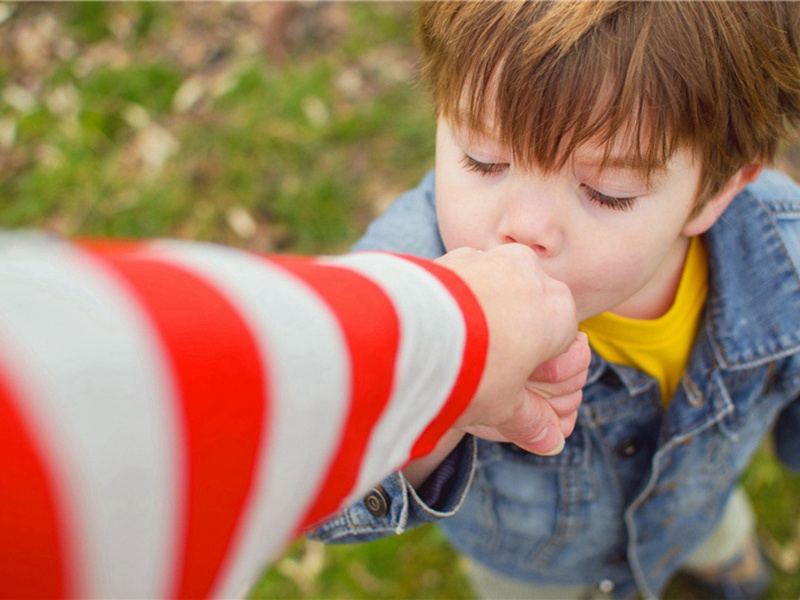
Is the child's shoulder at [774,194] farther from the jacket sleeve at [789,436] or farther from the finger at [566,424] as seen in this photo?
the finger at [566,424]

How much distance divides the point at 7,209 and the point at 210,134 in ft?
2.26

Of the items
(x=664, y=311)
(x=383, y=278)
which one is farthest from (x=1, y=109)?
(x=383, y=278)

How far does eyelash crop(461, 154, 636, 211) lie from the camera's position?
96 cm

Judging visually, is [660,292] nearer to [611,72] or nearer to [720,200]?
[720,200]

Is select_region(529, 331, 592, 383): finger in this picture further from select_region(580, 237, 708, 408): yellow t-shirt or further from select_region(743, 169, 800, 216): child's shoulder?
select_region(743, 169, 800, 216): child's shoulder

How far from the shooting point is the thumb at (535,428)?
2.42ft

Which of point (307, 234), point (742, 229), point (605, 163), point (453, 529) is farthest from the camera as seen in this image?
point (307, 234)

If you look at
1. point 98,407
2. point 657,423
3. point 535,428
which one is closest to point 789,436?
point 657,423

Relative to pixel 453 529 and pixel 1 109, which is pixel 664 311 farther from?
pixel 1 109

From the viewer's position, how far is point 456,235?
3.37ft

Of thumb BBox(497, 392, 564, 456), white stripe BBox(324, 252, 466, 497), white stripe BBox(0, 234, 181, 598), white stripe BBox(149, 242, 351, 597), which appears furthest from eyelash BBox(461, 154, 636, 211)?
white stripe BBox(0, 234, 181, 598)

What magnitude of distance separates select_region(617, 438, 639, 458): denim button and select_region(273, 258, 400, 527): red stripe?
83 cm

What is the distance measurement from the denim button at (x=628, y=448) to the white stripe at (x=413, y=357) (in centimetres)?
77

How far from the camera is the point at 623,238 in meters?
0.99
